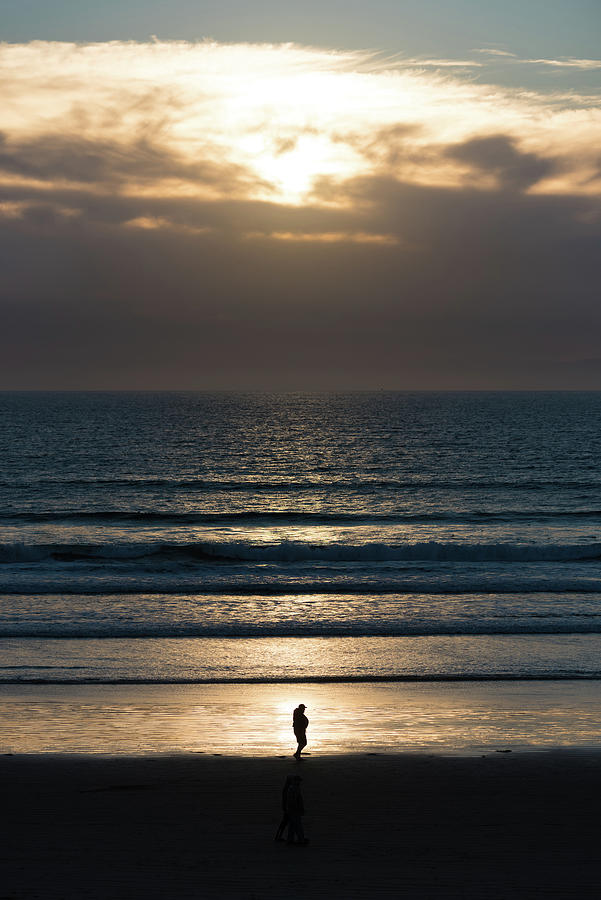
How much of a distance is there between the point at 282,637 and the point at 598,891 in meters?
15.9

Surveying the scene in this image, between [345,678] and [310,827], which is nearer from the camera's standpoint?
[310,827]

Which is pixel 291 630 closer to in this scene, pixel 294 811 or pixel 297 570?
pixel 297 570

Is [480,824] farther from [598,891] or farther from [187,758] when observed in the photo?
[187,758]

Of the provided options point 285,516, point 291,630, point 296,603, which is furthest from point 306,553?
point 291,630

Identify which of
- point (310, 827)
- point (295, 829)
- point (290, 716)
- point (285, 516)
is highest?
point (295, 829)

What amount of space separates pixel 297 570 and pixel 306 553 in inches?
152

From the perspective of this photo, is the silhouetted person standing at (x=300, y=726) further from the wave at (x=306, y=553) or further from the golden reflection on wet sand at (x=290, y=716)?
the wave at (x=306, y=553)

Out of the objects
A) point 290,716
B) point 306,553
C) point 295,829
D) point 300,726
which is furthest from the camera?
point 306,553

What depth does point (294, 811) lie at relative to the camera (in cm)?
1298

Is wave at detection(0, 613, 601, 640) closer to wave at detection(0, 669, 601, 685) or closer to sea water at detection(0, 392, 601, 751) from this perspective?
sea water at detection(0, 392, 601, 751)

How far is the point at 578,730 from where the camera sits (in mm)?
18594

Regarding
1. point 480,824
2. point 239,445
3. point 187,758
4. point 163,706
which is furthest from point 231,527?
point 239,445

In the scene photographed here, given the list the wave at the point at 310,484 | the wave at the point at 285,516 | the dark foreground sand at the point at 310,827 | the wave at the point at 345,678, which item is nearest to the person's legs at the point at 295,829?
the dark foreground sand at the point at 310,827

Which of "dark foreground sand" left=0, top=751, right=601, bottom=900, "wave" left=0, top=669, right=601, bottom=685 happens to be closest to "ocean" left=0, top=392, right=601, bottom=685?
"wave" left=0, top=669, right=601, bottom=685
